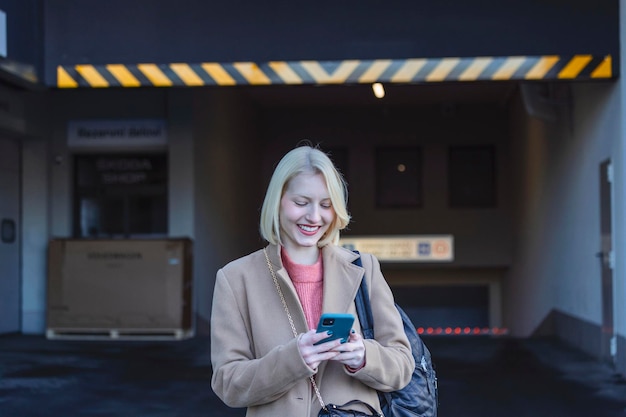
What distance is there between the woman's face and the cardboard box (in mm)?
9625

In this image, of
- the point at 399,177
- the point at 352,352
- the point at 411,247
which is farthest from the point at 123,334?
the point at 352,352

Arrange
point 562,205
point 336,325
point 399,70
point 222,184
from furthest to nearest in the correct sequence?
point 222,184
point 562,205
point 399,70
point 336,325

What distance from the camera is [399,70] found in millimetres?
8047

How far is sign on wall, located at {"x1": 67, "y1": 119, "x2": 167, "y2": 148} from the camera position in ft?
41.9

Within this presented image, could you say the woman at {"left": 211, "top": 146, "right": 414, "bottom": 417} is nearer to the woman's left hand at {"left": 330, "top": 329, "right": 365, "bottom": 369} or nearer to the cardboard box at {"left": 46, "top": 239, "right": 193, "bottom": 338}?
the woman's left hand at {"left": 330, "top": 329, "right": 365, "bottom": 369}

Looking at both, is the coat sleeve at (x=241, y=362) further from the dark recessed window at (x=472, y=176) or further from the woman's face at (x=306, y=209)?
the dark recessed window at (x=472, y=176)

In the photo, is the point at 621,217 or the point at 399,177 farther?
the point at 399,177

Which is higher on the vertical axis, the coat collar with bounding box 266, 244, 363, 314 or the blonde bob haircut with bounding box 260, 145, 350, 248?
the blonde bob haircut with bounding box 260, 145, 350, 248

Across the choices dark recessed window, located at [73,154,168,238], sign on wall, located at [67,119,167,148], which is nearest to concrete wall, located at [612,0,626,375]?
sign on wall, located at [67,119,167,148]

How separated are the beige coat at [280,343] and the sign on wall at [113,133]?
10561 millimetres

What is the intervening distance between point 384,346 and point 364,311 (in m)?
0.10

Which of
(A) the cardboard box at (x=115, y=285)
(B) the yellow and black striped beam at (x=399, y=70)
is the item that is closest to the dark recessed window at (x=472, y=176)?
(A) the cardboard box at (x=115, y=285)

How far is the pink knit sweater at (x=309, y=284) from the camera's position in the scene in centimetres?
241

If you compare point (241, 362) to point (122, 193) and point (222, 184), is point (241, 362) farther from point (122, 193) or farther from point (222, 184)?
point (222, 184)
